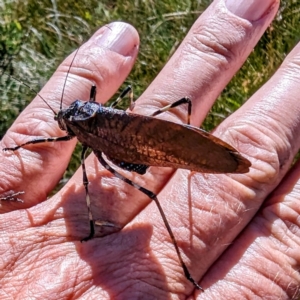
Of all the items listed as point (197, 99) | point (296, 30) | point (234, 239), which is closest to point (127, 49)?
point (197, 99)

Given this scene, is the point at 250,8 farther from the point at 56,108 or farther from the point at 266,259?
the point at 266,259

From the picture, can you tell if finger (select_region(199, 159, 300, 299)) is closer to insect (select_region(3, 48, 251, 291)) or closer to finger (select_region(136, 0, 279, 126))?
insect (select_region(3, 48, 251, 291))

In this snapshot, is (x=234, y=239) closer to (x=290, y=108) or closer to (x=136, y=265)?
(x=136, y=265)

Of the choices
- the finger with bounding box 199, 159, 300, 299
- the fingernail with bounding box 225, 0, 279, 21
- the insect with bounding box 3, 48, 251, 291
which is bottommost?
the finger with bounding box 199, 159, 300, 299

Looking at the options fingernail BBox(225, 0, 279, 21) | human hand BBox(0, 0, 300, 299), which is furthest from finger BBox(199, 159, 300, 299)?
fingernail BBox(225, 0, 279, 21)

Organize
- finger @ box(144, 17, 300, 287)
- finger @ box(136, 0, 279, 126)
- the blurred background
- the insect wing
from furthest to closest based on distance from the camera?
the blurred background < finger @ box(136, 0, 279, 126) < finger @ box(144, 17, 300, 287) < the insect wing

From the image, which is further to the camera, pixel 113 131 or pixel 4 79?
pixel 4 79
